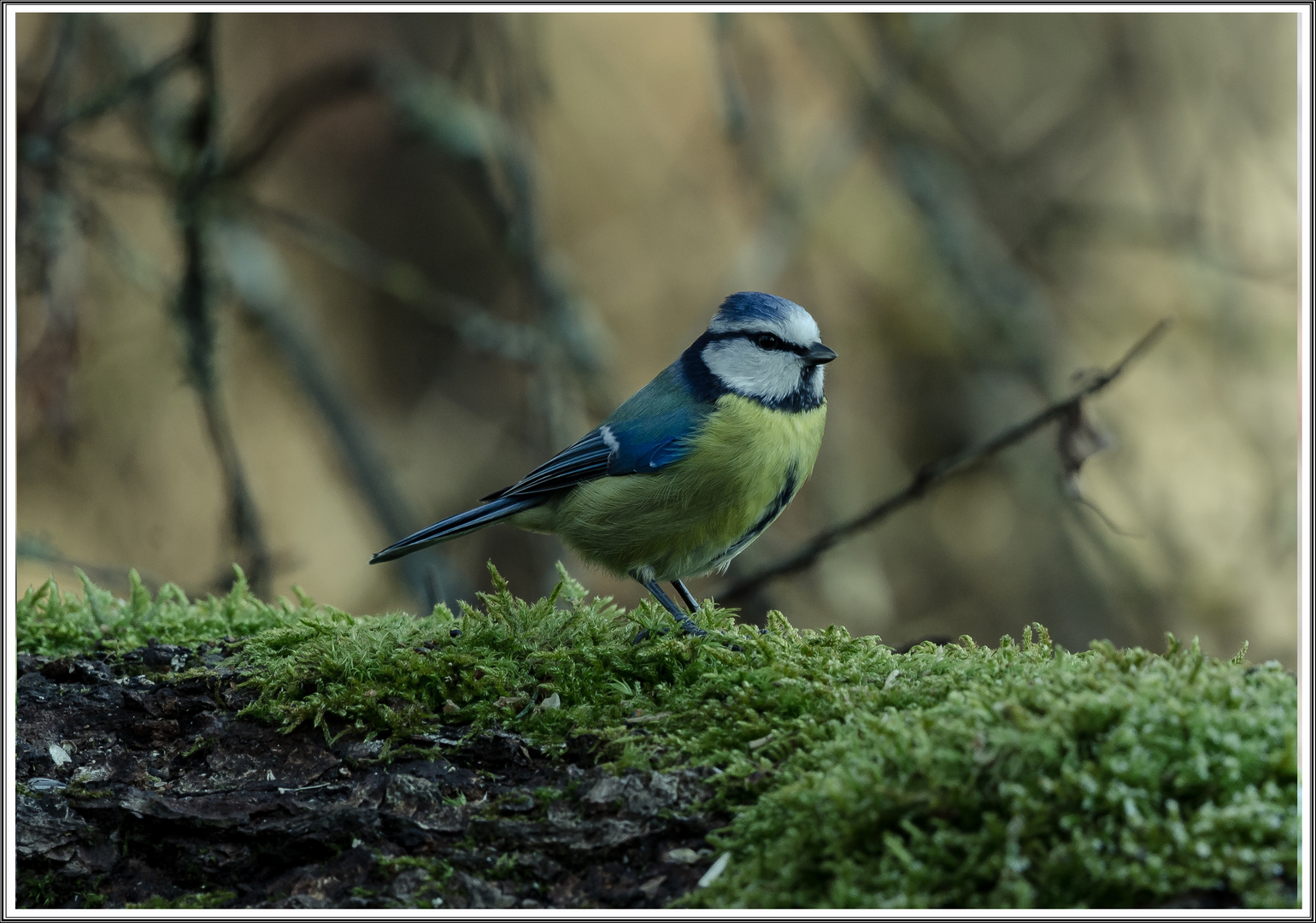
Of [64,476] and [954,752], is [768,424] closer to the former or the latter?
[954,752]

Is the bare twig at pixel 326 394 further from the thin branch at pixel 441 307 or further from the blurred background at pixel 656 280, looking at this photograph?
the thin branch at pixel 441 307

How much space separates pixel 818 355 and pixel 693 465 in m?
0.61

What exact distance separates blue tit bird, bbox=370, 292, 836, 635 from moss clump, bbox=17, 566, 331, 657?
17.7 inches

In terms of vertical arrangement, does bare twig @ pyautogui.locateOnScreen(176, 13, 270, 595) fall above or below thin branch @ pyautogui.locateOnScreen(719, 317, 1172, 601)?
above

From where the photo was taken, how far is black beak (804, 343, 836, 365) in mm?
3447

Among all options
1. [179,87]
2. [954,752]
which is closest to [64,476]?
[179,87]

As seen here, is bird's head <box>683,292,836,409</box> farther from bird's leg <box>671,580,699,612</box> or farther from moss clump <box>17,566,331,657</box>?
moss clump <box>17,566,331,657</box>

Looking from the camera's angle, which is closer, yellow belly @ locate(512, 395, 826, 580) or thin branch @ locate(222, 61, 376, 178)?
yellow belly @ locate(512, 395, 826, 580)

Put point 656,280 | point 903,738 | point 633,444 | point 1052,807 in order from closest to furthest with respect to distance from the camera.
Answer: point 1052,807, point 903,738, point 633,444, point 656,280

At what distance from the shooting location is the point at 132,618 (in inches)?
124

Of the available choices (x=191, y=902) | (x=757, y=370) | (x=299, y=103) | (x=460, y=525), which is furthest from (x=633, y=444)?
(x=299, y=103)

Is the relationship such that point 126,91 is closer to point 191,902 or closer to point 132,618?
point 132,618

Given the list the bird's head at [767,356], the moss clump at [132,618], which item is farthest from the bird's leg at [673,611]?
the moss clump at [132,618]

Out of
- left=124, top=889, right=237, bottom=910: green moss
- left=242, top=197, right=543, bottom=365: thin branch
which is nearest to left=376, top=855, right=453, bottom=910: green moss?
left=124, top=889, right=237, bottom=910: green moss
